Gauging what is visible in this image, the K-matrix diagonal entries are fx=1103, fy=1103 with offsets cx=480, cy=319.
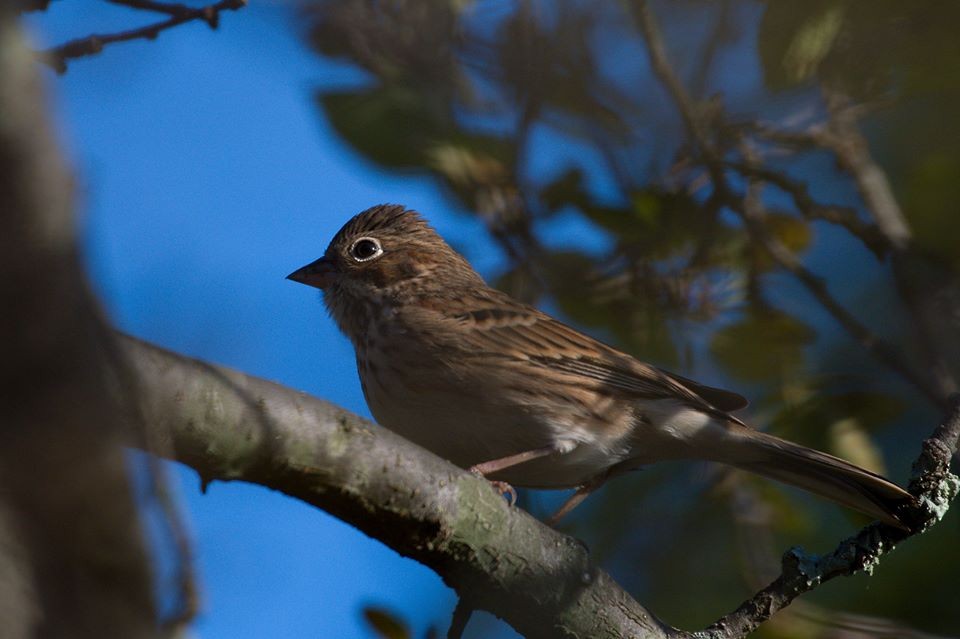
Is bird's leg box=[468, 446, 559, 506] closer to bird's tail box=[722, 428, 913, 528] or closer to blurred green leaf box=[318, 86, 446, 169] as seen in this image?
bird's tail box=[722, 428, 913, 528]

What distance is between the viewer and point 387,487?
293cm

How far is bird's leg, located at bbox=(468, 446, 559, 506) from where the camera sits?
4.62 metres

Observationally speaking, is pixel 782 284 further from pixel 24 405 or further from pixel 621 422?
pixel 24 405

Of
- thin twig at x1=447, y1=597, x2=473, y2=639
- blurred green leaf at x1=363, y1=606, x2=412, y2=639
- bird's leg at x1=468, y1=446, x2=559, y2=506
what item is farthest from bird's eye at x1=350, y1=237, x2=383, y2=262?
thin twig at x1=447, y1=597, x2=473, y2=639

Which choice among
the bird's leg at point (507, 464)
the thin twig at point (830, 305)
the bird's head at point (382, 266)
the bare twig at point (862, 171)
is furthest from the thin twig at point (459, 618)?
the bare twig at point (862, 171)

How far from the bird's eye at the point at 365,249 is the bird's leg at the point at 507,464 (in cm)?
169

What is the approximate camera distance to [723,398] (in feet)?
17.1

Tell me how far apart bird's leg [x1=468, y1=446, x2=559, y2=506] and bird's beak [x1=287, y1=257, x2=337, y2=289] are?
1669mm

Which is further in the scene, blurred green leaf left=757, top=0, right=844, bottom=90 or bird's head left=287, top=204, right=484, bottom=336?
bird's head left=287, top=204, right=484, bottom=336

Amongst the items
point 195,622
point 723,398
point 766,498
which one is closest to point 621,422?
point 723,398

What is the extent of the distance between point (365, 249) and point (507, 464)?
1906 millimetres

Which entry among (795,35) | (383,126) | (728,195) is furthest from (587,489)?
(795,35)

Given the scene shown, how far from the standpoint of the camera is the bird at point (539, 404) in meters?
4.78

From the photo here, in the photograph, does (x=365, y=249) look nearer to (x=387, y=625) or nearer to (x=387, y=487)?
(x=387, y=625)
